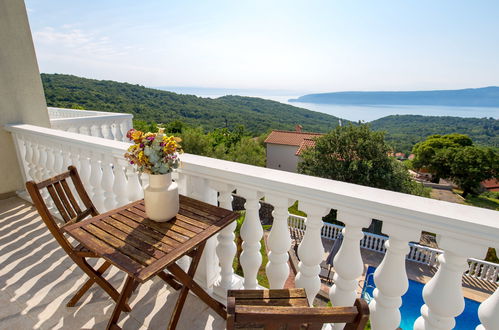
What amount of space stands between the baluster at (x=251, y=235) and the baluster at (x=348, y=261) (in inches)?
19.1

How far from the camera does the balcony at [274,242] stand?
0.90 meters

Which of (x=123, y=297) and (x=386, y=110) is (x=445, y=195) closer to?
(x=123, y=297)

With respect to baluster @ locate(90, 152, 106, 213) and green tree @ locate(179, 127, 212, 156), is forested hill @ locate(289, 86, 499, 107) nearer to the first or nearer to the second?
green tree @ locate(179, 127, 212, 156)

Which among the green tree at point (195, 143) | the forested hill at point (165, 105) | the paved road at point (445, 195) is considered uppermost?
the forested hill at point (165, 105)

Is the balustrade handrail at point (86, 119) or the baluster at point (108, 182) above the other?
the balustrade handrail at point (86, 119)

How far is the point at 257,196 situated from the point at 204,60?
1628 centimetres

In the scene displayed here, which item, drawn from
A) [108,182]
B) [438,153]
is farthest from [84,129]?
[438,153]

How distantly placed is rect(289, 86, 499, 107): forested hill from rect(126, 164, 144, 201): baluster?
6335 inches

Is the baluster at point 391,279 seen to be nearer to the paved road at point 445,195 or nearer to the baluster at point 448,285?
the baluster at point 448,285

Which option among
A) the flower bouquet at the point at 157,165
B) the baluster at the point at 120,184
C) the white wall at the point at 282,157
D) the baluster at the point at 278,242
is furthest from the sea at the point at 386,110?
the baluster at the point at 278,242

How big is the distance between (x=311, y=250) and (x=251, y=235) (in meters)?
0.38

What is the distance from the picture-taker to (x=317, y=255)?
1277 millimetres

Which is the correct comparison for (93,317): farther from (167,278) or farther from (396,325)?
(396,325)

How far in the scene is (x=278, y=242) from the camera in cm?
139
